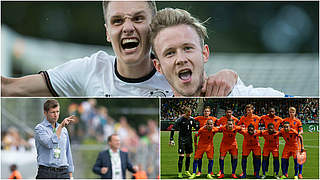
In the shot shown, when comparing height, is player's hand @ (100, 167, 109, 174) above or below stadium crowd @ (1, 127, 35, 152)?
below

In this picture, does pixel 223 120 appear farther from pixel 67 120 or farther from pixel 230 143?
pixel 67 120

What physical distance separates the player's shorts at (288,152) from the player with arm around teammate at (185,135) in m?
0.97

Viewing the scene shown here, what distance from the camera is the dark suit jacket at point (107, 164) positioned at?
4895mm

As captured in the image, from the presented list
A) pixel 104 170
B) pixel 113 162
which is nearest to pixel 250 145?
pixel 113 162

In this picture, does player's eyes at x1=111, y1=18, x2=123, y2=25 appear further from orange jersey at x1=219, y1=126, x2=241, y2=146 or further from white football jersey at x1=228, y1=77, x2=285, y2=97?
orange jersey at x1=219, y1=126, x2=241, y2=146

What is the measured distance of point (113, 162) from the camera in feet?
16.1

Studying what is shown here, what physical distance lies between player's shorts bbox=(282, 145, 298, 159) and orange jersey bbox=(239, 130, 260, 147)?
11.4 inches

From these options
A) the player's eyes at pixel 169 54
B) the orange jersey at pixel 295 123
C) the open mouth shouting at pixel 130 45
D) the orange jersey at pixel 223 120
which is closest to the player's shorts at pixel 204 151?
the orange jersey at pixel 223 120

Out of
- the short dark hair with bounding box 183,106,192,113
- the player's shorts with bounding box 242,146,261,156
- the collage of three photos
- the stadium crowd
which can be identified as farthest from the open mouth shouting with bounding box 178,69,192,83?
the stadium crowd

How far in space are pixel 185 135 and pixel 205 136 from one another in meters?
0.22

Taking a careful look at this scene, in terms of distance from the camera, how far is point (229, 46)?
4848 mm

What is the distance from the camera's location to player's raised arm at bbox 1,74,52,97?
15.8ft

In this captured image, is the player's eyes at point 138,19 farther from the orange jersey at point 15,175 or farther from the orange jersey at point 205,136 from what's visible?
the orange jersey at point 15,175

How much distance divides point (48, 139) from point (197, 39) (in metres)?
1.90
